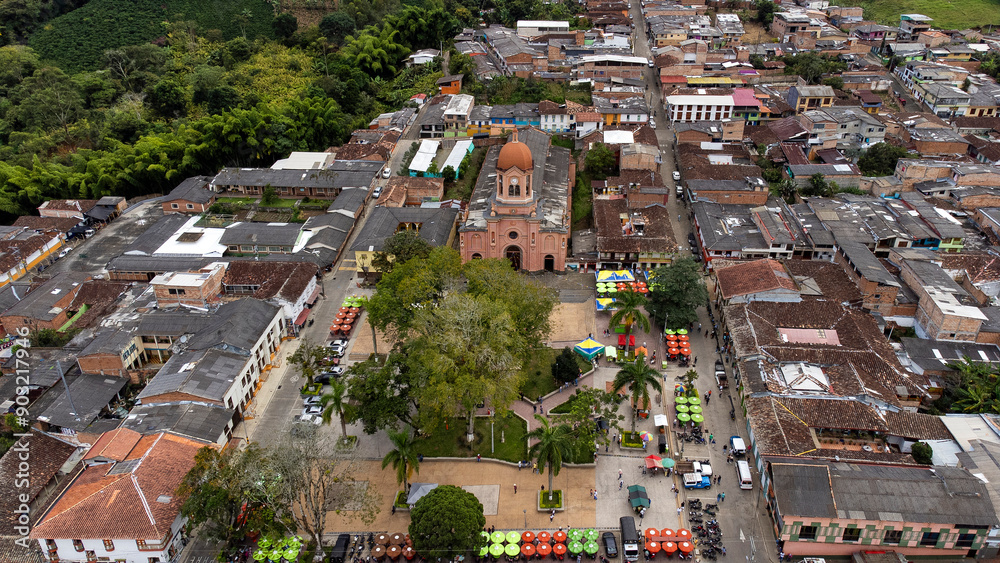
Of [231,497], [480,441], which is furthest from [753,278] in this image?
[231,497]

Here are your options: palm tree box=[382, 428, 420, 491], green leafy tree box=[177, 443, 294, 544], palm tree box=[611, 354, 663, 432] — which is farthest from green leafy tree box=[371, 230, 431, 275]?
green leafy tree box=[177, 443, 294, 544]

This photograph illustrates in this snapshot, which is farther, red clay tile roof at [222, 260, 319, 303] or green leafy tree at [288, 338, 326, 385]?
red clay tile roof at [222, 260, 319, 303]

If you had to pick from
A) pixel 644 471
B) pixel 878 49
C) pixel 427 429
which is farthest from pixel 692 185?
pixel 878 49

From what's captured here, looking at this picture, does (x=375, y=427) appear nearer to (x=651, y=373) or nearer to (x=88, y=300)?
(x=651, y=373)

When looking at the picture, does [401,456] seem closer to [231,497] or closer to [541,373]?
[231,497]

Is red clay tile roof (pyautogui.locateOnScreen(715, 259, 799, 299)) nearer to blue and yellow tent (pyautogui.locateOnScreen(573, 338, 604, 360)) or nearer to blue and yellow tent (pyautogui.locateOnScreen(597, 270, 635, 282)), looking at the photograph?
blue and yellow tent (pyautogui.locateOnScreen(597, 270, 635, 282))

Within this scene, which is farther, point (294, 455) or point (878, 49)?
point (878, 49)

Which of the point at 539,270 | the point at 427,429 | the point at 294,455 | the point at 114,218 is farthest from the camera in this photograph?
the point at 114,218
